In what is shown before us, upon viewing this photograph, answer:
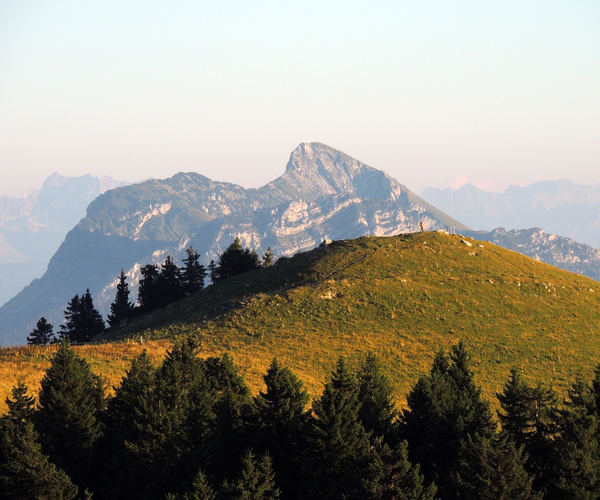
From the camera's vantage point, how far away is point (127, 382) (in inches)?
1658

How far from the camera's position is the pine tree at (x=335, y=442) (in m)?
33.3

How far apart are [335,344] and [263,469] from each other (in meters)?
38.0

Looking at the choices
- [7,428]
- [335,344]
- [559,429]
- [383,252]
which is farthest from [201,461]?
[383,252]

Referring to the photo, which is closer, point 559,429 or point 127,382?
point 559,429

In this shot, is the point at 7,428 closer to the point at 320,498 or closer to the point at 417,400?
the point at 320,498

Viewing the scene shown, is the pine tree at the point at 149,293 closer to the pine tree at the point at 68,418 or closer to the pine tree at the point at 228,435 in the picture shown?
the pine tree at the point at 68,418

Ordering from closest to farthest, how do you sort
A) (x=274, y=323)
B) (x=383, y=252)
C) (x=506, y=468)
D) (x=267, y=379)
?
1. (x=506, y=468)
2. (x=267, y=379)
3. (x=274, y=323)
4. (x=383, y=252)

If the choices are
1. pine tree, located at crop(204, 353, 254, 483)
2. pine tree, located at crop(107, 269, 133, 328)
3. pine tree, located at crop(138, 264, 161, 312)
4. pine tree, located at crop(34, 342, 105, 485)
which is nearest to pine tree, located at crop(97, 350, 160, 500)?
pine tree, located at crop(34, 342, 105, 485)

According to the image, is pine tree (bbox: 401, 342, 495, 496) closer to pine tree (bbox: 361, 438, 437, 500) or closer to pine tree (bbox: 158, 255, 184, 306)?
pine tree (bbox: 361, 438, 437, 500)

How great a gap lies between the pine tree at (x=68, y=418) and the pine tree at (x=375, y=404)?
59.1 ft

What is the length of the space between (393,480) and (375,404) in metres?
10.4

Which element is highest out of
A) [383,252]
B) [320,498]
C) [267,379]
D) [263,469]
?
[383,252]

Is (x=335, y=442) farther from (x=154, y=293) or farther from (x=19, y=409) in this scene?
(x=154, y=293)

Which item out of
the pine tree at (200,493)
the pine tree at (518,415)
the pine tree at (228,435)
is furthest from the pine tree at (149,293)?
the pine tree at (200,493)
